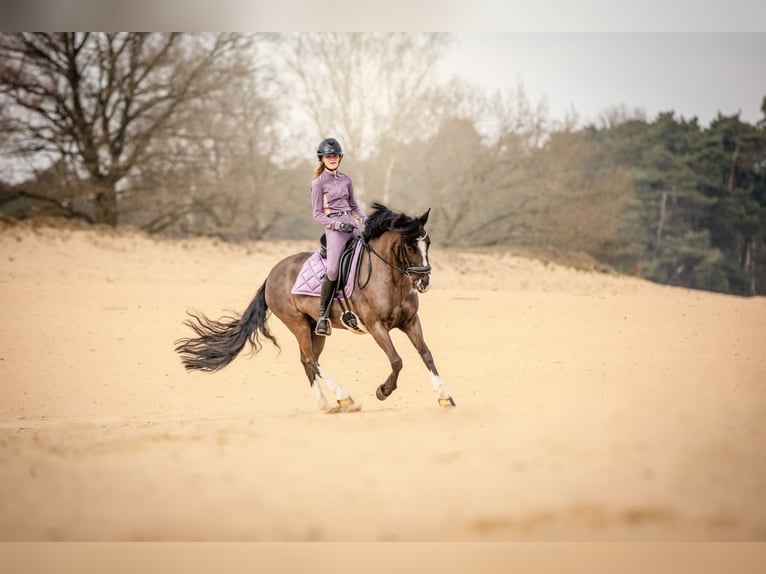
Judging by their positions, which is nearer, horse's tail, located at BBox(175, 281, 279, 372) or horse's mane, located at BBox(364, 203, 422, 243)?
horse's mane, located at BBox(364, 203, 422, 243)

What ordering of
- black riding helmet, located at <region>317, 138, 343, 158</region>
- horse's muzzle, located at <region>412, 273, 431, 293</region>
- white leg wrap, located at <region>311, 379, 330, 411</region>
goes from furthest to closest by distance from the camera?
Answer: white leg wrap, located at <region>311, 379, 330, 411</region> < black riding helmet, located at <region>317, 138, 343, 158</region> < horse's muzzle, located at <region>412, 273, 431, 293</region>

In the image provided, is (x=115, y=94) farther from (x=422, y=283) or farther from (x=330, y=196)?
(x=422, y=283)

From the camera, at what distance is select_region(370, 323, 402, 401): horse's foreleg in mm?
4730

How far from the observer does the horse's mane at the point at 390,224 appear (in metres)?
4.68

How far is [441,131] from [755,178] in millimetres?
7135

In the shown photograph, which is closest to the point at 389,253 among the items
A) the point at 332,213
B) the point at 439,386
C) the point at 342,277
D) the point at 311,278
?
the point at 342,277

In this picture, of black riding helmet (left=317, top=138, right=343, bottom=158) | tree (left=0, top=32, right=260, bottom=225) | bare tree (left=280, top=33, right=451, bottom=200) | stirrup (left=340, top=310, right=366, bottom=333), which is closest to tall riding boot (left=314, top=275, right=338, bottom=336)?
stirrup (left=340, top=310, right=366, bottom=333)

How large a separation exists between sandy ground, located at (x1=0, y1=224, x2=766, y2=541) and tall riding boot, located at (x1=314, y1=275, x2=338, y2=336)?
622 mm

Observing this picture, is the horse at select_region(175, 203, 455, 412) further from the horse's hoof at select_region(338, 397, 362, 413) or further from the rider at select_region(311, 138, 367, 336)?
the rider at select_region(311, 138, 367, 336)

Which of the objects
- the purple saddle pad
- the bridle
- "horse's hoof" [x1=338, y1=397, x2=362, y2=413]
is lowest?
"horse's hoof" [x1=338, y1=397, x2=362, y2=413]

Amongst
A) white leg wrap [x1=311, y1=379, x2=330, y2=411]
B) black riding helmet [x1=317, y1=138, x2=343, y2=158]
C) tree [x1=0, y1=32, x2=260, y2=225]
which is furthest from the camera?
tree [x1=0, y1=32, x2=260, y2=225]

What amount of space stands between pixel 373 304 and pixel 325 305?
456mm

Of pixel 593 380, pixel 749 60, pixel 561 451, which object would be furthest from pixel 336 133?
pixel 561 451

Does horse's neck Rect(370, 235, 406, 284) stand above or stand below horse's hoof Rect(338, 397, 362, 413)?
above
